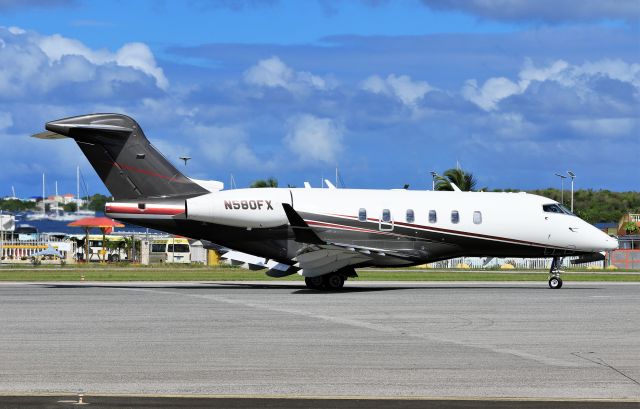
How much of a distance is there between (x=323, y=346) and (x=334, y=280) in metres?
16.7

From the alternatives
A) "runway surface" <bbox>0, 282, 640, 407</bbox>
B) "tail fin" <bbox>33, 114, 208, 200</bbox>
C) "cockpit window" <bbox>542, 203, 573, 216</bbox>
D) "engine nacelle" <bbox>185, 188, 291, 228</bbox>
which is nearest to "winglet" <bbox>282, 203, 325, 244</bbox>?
"engine nacelle" <bbox>185, 188, 291, 228</bbox>

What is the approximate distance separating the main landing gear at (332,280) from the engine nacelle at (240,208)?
2246mm

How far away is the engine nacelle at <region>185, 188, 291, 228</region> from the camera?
109 feet

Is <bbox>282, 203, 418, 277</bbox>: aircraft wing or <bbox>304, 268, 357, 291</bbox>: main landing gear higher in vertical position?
<bbox>282, 203, 418, 277</bbox>: aircraft wing

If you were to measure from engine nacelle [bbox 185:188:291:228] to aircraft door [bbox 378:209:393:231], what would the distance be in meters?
3.25

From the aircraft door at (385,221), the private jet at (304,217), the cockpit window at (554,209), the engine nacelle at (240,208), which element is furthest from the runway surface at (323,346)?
the cockpit window at (554,209)

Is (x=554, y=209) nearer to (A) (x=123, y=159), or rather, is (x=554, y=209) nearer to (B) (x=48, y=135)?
(A) (x=123, y=159)

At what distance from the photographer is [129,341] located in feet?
58.3

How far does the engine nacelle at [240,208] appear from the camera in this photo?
3316 centimetres

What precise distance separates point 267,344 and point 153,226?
16.9m

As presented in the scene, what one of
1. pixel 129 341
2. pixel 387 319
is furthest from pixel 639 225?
pixel 129 341

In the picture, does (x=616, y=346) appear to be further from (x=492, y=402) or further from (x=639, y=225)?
(x=639, y=225)

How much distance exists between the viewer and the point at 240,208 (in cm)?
3347

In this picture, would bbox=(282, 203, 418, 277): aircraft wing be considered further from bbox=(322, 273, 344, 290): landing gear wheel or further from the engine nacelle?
the engine nacelle
